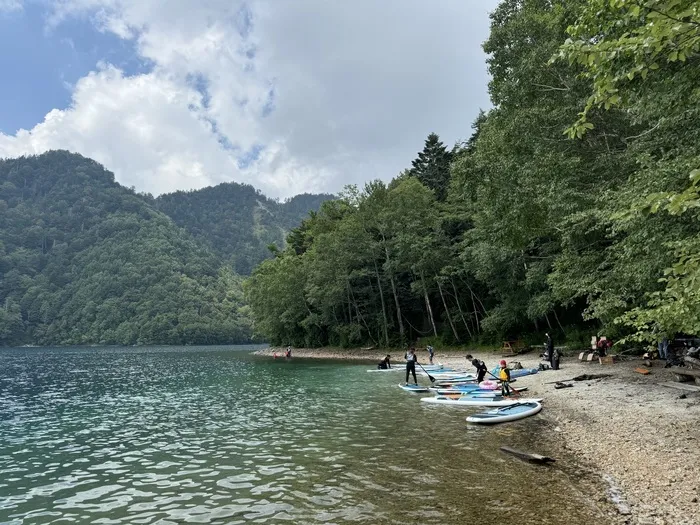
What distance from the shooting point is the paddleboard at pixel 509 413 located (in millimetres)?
14234

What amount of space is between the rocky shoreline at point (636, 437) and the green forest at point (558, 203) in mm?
2494

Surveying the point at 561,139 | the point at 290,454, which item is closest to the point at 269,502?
the point at 290,454

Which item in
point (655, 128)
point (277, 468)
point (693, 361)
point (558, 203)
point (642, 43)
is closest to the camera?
point (642, 43)

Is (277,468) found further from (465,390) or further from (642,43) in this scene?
(465,390)

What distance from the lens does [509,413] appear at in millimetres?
14844

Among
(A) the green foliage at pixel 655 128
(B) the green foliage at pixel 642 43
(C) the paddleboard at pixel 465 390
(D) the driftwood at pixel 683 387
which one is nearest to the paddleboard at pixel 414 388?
(C) the paddleboard at pixel 465 390

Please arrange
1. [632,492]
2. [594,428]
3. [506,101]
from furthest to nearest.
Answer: [506,101], [594,428], [632,492]

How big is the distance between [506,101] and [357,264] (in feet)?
119

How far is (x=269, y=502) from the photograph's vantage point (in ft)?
26.7

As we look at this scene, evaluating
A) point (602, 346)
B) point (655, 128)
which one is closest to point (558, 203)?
point (655, 128)

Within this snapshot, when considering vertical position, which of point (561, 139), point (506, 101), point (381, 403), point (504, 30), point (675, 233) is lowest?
point (381, 403)

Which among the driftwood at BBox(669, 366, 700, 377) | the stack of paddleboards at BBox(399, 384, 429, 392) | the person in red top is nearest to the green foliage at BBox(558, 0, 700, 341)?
the driftwood at BBox(669, 366, 700, 377)

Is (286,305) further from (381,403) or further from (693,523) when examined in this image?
(693,523)

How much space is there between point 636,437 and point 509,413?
14.3 ft
